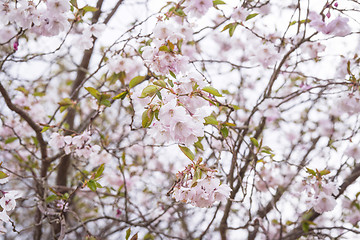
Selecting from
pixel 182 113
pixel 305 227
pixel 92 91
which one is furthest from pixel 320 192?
pixel 92 91

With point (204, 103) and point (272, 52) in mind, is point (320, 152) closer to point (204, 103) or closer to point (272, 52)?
point (272, 52)

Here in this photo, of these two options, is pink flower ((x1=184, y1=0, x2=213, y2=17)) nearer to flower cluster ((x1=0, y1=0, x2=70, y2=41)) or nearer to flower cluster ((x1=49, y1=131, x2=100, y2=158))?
flower cluster ((x1=0, y1=0, x2=70, y2=41))

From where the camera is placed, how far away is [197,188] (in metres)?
1.22

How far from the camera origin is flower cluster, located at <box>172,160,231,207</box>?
3.91 feet

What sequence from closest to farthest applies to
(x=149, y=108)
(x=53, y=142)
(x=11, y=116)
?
1. (x=149, y=108)
2. (x=53, y=142)
3. (x=11, y=116)

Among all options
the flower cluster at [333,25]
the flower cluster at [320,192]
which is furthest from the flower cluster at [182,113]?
the flower cluster at [333,25]

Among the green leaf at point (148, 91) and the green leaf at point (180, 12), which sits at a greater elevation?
the green leaf at point (180, 12)

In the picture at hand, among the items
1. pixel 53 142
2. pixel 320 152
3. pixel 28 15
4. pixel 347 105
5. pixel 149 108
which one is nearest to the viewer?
pixel 149 108

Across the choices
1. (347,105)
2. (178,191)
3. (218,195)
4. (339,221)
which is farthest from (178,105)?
(339,221)

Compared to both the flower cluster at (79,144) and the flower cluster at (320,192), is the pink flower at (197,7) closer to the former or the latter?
the flower cluster at (79,144)

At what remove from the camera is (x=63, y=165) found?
3.12 meters

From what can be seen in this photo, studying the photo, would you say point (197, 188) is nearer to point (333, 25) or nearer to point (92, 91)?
point (92, 91)

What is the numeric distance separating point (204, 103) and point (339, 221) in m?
2.78

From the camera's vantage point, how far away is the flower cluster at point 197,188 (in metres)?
1.19
